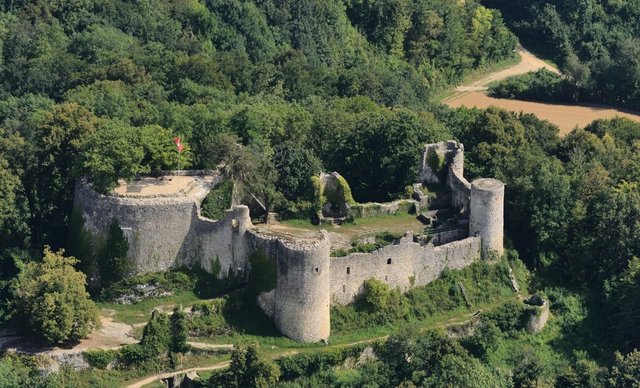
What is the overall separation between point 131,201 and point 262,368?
41.7 feet

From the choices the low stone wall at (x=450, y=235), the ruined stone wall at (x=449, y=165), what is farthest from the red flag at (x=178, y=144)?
the low stone wall at (x=450, y=235)

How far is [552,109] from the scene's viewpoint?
4926 inches

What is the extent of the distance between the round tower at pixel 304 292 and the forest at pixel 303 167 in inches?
70.6

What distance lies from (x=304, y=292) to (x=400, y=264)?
21.1 feet

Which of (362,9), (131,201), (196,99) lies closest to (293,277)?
(131,201)

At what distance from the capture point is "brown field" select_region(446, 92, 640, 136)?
396ft

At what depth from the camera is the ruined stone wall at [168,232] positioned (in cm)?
7625

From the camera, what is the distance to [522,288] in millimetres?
81438

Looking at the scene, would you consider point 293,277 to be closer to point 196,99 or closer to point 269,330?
point 269,330

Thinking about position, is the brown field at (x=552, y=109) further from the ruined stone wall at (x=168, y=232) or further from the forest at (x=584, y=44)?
the ruined stone wall at (x=168, y=232)

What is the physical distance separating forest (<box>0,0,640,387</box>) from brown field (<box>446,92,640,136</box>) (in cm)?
435

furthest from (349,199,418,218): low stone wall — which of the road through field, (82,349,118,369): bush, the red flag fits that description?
the road through field

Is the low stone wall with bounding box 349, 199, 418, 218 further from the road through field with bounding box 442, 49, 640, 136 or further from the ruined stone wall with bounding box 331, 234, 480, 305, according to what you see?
the road through field with bounding box 442, 49, 640, 136

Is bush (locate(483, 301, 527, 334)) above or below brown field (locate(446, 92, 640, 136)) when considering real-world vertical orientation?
below
